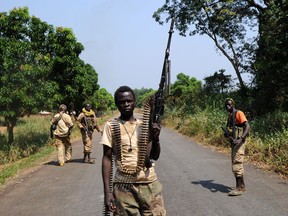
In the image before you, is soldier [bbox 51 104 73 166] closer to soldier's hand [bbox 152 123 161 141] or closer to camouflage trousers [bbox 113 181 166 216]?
camouflage trousers [bbox 113 181 166 216]

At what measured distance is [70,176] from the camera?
8484mm

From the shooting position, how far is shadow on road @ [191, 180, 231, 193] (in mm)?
6820

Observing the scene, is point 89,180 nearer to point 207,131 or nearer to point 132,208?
point 132,208

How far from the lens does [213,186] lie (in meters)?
7.16

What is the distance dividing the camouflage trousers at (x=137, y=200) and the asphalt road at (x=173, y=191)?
95.2 inches

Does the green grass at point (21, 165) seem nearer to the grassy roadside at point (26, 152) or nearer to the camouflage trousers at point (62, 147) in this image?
the grassy roadside at point (26, 152)

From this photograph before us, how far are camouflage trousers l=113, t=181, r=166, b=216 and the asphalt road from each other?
2419 mm

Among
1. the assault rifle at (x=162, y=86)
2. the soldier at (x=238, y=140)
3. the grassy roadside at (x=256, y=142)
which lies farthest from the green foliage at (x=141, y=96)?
the grassy roadside at (x=256, y=142)

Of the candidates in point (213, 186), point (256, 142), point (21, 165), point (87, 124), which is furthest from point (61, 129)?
point (256, 142)

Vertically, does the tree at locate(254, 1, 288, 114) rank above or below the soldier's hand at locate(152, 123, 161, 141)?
above

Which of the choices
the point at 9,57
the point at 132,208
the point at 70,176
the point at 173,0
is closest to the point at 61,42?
the point at 9,57

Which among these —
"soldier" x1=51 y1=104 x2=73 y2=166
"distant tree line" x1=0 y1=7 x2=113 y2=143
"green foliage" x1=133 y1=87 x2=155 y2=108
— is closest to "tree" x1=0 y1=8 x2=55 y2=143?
"distant tree line" x1=0 y1=7 x2=113 y2=143

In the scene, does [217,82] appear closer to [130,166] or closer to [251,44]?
[251,44]

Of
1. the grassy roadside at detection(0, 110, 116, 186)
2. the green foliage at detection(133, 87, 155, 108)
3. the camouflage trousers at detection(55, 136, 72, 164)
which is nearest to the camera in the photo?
the green foliage at detection(133, 87, 155, 108)
